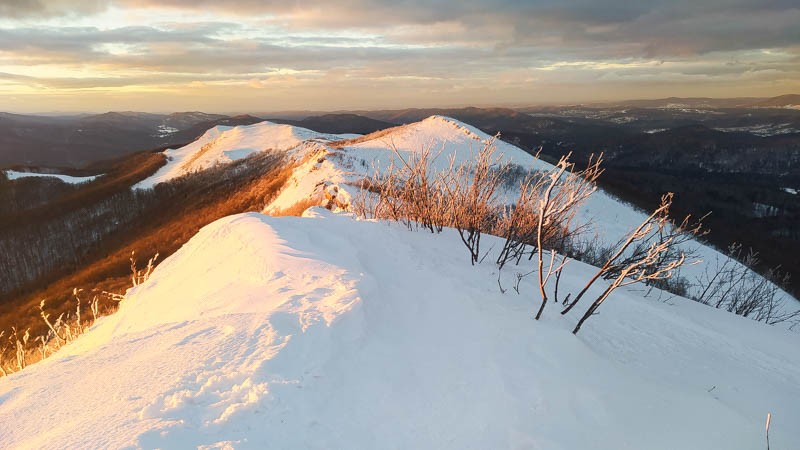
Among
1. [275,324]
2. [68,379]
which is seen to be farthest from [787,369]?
[68,379]

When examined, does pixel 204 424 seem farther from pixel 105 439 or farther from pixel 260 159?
pixel 260 159

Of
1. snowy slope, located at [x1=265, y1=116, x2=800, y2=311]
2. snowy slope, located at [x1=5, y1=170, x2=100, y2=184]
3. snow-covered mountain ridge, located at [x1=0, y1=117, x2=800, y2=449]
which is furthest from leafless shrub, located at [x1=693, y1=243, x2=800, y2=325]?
snowy slope, located at [x1=5, y1=170, x2=100, y2=184]

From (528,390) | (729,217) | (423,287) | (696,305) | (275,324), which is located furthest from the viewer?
(729,217)

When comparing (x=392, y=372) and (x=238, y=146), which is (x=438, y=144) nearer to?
(x=392, y=372)

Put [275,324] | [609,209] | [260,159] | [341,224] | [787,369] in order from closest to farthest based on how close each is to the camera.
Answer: [275,324], [787,369], [341,224], [609,209], [260,159]

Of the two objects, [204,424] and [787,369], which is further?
[787,369]

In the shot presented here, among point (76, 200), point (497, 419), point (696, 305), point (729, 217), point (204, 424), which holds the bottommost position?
point (729, 217)

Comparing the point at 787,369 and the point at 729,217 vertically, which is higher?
the point at 787,369
